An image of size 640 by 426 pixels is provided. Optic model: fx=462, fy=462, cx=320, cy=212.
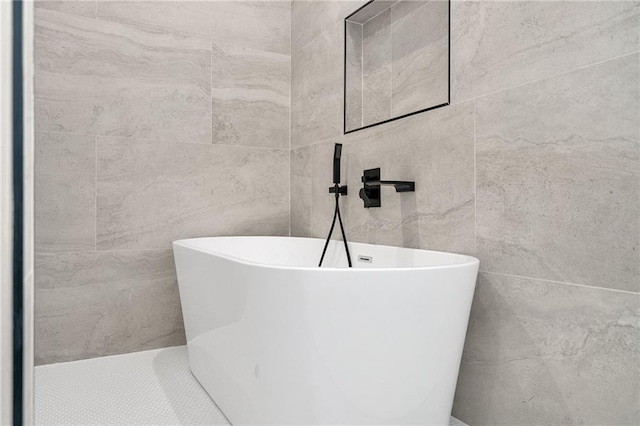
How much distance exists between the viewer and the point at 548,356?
4.19ft

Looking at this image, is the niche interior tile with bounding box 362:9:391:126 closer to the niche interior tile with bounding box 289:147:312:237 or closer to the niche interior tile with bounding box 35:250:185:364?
the niche interior tile with bounding box 289:147:312:237

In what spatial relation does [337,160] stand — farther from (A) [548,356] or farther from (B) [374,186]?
(A) [548,356]

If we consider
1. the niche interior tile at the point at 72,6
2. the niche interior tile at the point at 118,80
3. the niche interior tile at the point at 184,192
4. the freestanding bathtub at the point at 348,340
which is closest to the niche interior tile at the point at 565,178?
the freestanding bathtub at the point at 348,340

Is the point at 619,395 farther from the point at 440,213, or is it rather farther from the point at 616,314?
the point at 440,213

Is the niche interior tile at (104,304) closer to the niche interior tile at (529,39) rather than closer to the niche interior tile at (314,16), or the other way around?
the niche interior tile at (314,16)

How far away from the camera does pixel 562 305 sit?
124 cm

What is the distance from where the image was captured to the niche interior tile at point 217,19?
2.30m

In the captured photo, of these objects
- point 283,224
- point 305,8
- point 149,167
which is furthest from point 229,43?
point 283,224

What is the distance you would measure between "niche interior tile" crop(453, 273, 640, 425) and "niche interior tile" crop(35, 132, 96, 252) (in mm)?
1769

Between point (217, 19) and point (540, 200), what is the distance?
6.43ft

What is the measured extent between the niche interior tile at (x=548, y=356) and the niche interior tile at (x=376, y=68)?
87 cm

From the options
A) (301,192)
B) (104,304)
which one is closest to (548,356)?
(301,192)

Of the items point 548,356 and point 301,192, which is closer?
point 548,356

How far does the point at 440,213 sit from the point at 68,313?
5.74ft
